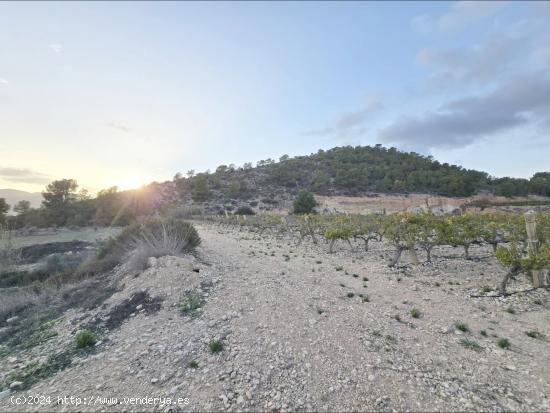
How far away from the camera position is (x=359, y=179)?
60.3m

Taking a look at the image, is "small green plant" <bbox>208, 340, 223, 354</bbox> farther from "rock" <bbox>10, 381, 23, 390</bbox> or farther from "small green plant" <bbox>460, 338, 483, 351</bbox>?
"small green plant" <bbox>460, 338, 483, 351</bbox>

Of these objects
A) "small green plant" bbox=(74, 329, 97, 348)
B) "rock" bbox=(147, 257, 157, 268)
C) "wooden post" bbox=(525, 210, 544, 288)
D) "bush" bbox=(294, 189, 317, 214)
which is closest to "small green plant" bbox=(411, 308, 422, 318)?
"wooden post" bbox=(525, 210, 544, 288)

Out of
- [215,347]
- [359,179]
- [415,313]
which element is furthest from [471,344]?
[359,179]

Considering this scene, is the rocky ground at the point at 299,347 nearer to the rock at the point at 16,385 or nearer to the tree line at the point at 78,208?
the rock at the point at 16,385

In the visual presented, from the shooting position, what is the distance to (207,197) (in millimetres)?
55562

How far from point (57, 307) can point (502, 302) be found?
11945mm

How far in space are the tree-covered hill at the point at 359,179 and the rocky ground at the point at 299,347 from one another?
4742cm

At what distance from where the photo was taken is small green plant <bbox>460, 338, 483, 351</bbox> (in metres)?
4.78

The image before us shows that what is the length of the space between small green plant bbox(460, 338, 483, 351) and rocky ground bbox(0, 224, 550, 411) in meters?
0.02

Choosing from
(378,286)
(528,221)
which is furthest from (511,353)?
(528,221)

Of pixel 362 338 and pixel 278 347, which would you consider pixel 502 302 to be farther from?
pixel 278 347

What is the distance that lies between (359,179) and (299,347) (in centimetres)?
5887

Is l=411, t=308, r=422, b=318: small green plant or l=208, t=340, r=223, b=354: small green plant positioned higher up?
l=208, t=340, r=223, b=354: small green plant

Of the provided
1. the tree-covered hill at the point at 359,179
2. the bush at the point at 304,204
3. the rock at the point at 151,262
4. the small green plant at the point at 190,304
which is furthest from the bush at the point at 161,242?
the tree-covered hill at the point at 359,179
